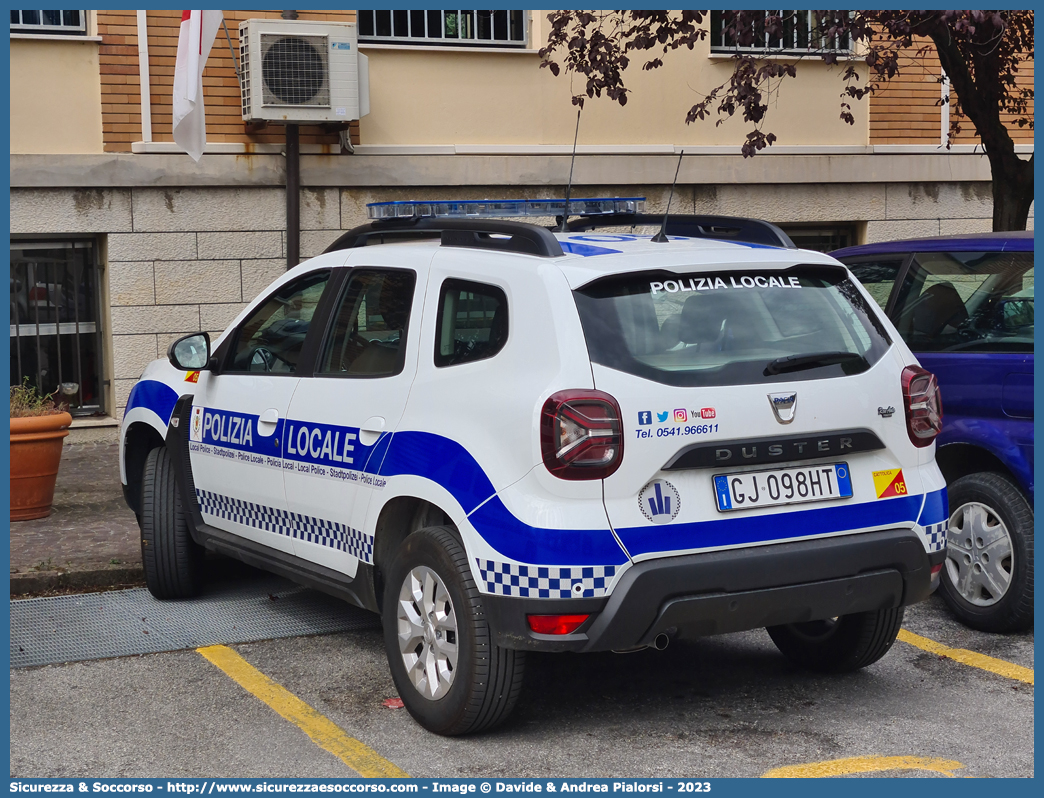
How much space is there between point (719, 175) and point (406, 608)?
9.03 metres

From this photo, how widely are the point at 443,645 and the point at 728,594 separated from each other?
0.99m

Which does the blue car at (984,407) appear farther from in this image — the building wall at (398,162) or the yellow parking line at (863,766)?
the building wall at (398,162)

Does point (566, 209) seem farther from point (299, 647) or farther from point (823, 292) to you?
point (299, 647)

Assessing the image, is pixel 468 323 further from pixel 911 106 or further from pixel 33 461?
pixel 911 106

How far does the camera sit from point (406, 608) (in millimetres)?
4402

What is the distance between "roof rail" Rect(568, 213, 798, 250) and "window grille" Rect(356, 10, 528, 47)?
Result: 279 inches

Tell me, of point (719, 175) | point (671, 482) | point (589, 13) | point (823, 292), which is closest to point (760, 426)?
point (671, 482)

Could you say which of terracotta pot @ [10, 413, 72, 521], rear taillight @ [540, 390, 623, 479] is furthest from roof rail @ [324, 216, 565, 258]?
terracotta pot @ [10, 413, 72, 521]

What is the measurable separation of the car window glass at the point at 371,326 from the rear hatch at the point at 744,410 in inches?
35.5

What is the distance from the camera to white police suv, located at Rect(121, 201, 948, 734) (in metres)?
3.89

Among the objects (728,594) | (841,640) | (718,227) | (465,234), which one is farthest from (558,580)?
(718,227)

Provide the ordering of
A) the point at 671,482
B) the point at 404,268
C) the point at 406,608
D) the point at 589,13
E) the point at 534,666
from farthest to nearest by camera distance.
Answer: the point at 589,13 < the point at 534,666 < the point at 404,268 < the point at 406,608 < the point at 671,482

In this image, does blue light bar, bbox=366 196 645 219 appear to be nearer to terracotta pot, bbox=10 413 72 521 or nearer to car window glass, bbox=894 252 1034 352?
car window glass, bbox=894 252 1034 352

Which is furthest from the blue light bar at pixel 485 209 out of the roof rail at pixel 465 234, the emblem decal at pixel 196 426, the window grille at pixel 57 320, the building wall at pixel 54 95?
the window grille at pixel 57 320
